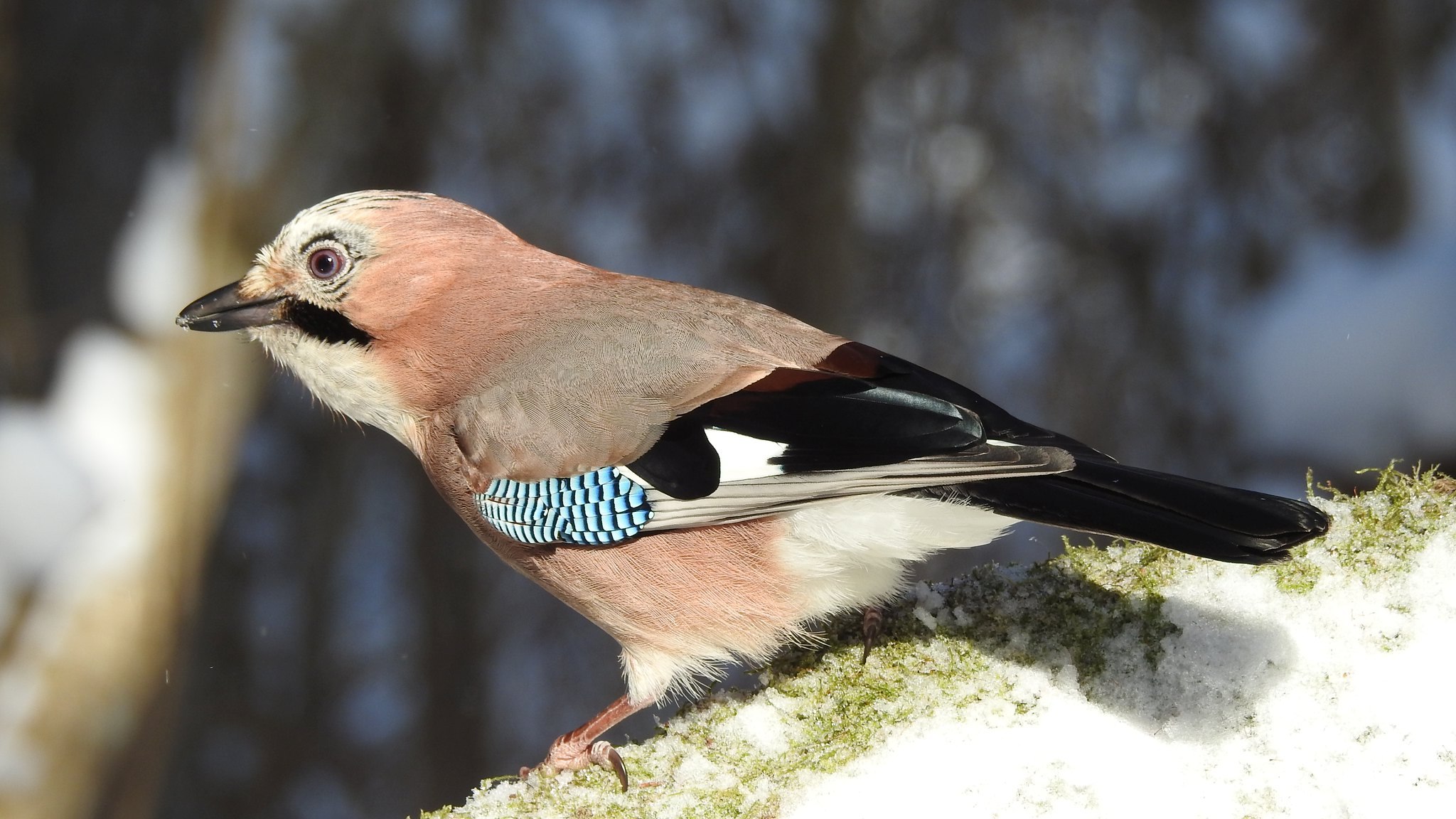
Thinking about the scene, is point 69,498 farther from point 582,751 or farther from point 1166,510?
point 1166,510

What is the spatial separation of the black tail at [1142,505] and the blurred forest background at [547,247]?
4.15m

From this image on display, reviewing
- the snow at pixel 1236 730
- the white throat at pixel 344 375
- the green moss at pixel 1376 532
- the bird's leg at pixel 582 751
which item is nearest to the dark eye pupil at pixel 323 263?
the white throat at pixel 344 375

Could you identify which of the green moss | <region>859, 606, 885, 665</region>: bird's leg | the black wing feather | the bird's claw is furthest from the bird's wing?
the green moss

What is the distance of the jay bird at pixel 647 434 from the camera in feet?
7.27

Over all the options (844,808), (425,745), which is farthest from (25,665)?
(844,808)

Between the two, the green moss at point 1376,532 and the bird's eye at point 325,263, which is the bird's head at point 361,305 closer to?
the bird's eye at point 325,263

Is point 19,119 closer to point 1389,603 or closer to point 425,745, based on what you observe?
point 425,745

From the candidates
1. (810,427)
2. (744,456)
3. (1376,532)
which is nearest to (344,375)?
(744,456)

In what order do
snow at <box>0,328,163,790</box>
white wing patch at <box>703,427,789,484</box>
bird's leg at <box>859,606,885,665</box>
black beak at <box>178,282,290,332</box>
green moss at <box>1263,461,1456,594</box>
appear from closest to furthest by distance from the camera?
green moss at <box>1263,461,1456,594</box>, white wing patch at <box>703,427,789,484</box>, bird's leg at <box>859,606,885,665</box>, black beak at <box>178,282,290,332</box>, snow at <box>0,328,163,790</box>

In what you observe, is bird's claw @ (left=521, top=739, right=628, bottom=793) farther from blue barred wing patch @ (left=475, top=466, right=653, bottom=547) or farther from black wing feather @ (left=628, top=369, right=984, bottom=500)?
black wing feather @ (left=628, top=369, right=984, bottom=500)

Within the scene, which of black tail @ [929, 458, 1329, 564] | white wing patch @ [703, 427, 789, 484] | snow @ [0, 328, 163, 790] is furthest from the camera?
snow @ [0, 328, 163, 790]

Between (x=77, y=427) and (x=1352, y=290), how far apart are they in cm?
659

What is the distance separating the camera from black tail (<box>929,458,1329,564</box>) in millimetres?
1831

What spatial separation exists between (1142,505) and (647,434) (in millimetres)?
968
